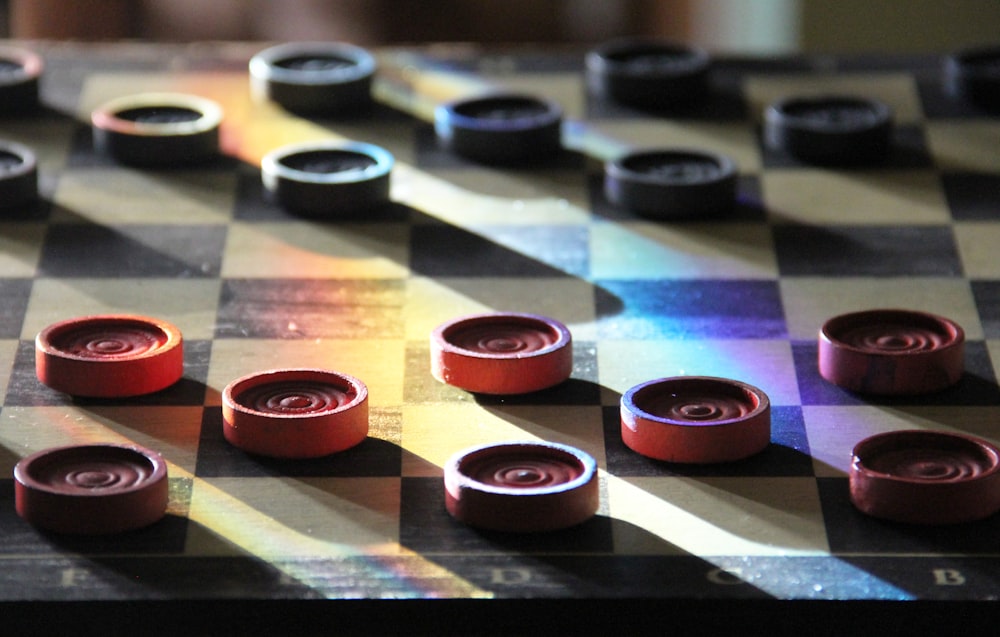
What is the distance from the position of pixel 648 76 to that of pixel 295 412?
1.55 metres

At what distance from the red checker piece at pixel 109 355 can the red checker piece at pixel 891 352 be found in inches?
43.7

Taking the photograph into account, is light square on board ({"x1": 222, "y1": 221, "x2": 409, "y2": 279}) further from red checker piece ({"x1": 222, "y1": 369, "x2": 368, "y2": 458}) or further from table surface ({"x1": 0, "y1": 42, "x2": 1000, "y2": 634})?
red checker piece ({"x1": 222, "y1": 369, "x2": 368, "y2": 458})

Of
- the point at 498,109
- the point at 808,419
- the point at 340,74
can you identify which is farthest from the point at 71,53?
the point at 808,419

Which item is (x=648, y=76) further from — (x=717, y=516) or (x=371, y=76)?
(x=717, y=516)

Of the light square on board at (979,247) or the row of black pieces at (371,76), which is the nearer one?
the light square on board at (979,247)

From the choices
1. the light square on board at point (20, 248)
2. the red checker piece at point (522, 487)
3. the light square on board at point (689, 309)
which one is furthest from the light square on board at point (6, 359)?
the light square on board at point (689, 309)

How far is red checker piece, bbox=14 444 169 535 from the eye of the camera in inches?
100.0

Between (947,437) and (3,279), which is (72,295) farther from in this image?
(947,437)

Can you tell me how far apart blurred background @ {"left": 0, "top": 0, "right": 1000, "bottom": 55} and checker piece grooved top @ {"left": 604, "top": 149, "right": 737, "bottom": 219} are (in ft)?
10.2

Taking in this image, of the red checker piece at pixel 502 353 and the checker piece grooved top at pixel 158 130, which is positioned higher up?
the checker piece grooved top at pixel 158 130

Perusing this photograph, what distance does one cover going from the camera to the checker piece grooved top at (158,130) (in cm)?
375

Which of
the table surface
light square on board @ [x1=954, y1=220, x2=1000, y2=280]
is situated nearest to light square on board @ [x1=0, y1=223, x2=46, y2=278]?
the table surface

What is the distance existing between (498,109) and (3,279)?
47.9 inches

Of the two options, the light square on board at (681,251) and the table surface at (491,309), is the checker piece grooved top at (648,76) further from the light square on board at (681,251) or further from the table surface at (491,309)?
the light square on board at (681,251)
